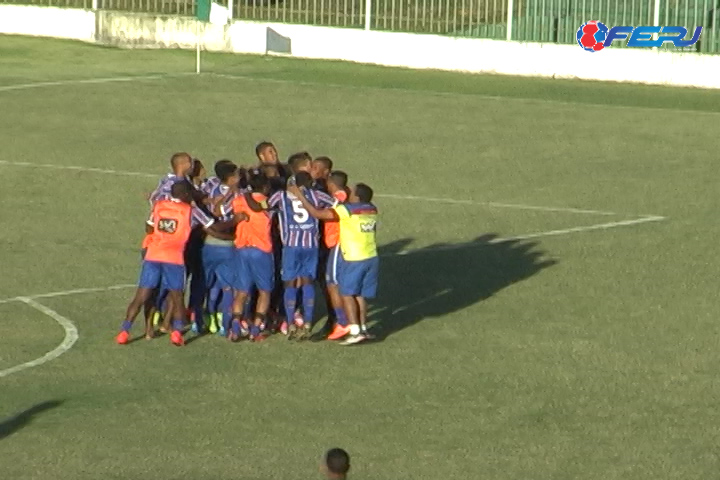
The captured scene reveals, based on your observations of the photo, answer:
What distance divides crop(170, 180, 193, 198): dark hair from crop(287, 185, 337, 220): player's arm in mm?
985

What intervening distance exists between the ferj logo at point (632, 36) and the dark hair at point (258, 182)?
66.4 feet

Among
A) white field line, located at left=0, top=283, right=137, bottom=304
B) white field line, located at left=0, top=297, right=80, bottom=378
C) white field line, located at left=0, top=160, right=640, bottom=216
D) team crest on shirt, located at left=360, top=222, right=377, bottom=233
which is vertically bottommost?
white field line, located at left=0, top=297, right=80, bottom=378

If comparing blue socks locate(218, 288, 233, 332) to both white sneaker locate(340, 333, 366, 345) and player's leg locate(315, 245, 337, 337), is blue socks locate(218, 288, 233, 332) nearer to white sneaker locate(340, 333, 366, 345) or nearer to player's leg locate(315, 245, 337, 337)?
player's leg locate(315, 245, 337, 337)

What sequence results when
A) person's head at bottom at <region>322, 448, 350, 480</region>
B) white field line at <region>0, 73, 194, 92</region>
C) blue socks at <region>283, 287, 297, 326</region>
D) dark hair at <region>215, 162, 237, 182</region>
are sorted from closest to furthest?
person's head at bottom at <region>322, 448, 350, 480</region> < blue socks at <region>283, 287, 297, 326</region> < dark hair at <region>215, 162, 237, 182</region> < white field line at <region>0, 73, 194, 92</region>

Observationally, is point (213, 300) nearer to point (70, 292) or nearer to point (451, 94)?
point (70, 292)

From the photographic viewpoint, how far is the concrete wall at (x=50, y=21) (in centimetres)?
4078

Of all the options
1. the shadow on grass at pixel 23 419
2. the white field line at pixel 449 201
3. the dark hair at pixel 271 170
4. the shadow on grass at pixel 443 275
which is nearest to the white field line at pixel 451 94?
the white field line at pixel 449 201

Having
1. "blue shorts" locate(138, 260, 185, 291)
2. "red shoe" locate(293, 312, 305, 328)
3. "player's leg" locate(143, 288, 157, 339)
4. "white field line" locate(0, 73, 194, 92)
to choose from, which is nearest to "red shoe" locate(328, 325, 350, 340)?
"red shoe" locate(293, 312, 305, 328)

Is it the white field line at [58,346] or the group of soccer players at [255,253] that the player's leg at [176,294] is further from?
the white field line at [58,346]

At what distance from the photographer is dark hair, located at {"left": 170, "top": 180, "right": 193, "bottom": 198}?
17.2m

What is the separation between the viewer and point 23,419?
15.0 metres

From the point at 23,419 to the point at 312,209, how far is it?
3694 mm

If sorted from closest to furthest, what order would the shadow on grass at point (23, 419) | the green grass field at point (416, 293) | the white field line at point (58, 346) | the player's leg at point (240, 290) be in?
the green grass field at point (416, 293) < the shadow on grass at point (23, 419) < the white field line at point (58, 346) < the player's leg at point (240, 290)

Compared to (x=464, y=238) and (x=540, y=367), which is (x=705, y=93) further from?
(x=540, y=367)
